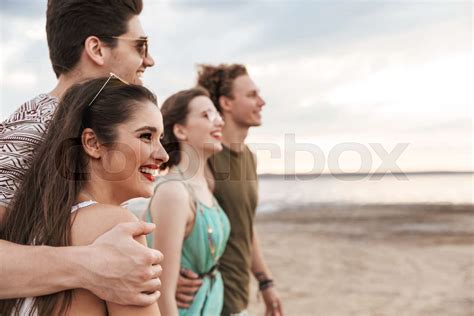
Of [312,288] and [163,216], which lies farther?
[312,288]

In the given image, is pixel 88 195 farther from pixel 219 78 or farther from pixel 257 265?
pixel 219 78

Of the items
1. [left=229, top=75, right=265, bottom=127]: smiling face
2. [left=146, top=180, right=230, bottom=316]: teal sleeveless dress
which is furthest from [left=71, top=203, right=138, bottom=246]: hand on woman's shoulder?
[left=229, top=75, right=265, bottom=127]: smiling face

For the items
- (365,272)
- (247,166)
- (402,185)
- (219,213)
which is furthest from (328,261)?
(402,185)

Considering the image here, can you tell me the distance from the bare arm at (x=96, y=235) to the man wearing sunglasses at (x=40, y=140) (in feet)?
0.10

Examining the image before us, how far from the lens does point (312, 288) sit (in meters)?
10.1

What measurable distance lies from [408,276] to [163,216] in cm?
883

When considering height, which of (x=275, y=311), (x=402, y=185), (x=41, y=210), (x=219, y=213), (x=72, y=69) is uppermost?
(x=72, y=69)

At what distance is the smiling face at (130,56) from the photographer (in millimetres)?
2523

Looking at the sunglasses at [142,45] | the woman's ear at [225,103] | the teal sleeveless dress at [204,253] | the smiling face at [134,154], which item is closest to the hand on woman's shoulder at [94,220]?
the smiling face at [134,154]

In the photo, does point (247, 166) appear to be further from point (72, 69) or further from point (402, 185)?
point (402, 185)

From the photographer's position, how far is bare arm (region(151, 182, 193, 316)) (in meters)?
3.25

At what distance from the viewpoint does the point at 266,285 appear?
4.60 m

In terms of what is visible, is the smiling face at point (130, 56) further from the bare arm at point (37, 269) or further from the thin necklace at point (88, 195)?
the bare arm at point (37, 269)

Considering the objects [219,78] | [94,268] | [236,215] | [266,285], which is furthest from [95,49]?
[219,78]
